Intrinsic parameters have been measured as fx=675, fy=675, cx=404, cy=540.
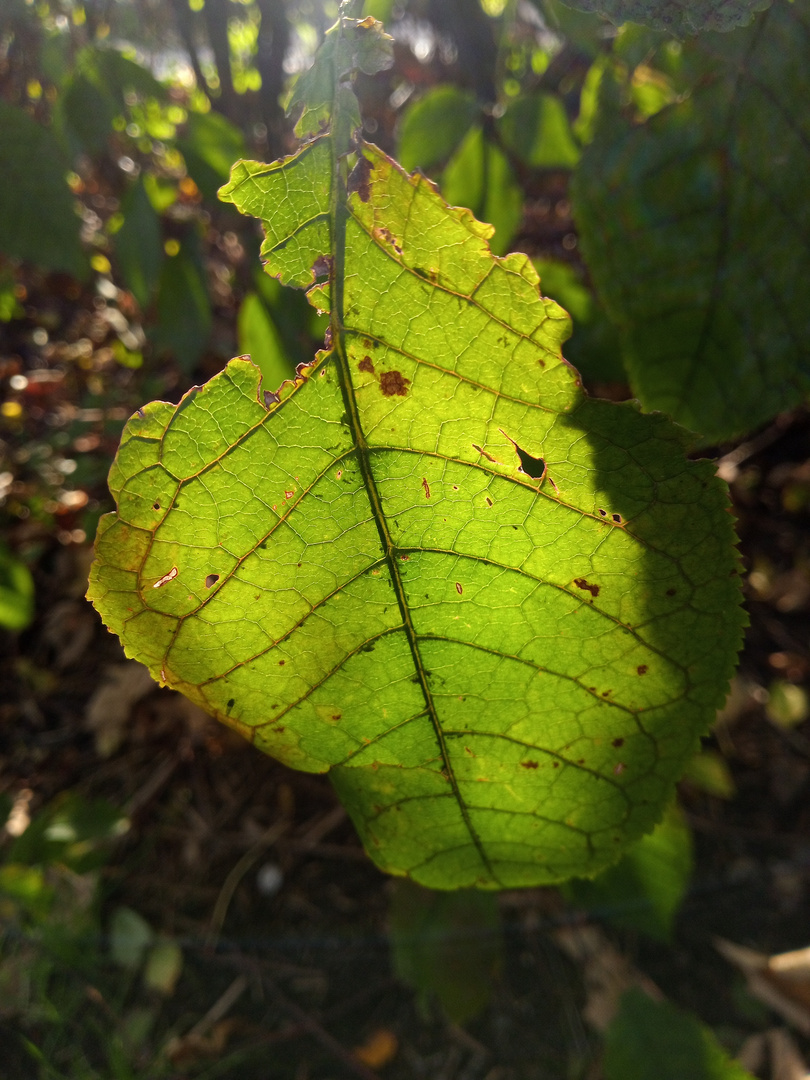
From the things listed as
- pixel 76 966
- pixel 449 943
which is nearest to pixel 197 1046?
pixel 76 966

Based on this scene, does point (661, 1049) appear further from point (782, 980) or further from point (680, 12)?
point (680, 12)

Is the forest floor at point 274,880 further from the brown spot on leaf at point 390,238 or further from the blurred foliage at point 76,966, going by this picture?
the brown spot on leaf at point 390,238

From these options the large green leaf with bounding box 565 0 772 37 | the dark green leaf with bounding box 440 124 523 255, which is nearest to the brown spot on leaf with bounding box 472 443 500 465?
the large green leaf with bounding box 565 0 772 37

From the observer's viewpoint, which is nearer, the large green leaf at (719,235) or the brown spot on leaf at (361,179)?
the brown spot on leaf at (361,179)

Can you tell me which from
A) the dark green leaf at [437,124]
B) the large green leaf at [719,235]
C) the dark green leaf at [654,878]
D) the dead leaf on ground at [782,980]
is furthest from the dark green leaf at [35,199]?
the dead leaf on ground at [782,980]

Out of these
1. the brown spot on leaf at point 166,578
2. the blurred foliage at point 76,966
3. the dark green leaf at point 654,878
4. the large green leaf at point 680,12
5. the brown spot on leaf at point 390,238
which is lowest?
the blurred foliage at point 76,966

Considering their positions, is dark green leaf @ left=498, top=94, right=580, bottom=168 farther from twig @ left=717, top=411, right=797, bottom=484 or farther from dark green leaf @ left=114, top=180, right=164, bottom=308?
twig @ left=717, top=411, right=797, bottom=484

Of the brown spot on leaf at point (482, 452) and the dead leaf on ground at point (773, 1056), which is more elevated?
the brown spot on leaf at point (482, 452)
